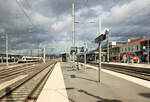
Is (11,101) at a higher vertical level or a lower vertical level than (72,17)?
lower

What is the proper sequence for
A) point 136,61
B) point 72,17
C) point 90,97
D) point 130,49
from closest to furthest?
1. point 90,97
2. point 72,17
3. point 136,61
4. point 130,49

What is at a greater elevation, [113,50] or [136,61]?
[113,50]

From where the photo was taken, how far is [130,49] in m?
53.6


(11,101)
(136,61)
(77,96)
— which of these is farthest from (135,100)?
(136,61)

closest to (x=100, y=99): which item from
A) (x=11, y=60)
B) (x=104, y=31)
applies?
(x=104, y=31)

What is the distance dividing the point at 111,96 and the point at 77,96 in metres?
1.59

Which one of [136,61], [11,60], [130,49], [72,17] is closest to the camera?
[72,17]

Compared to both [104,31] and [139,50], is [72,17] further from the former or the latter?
[139,50]

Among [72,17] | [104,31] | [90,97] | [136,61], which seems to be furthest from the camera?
[136,61]

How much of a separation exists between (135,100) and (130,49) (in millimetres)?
52674

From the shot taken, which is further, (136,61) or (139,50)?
(139,50)

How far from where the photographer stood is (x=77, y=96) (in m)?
5.94

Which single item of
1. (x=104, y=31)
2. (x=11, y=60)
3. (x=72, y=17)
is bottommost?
(x=11, y=60)

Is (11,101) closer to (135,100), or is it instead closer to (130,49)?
(135,100)
